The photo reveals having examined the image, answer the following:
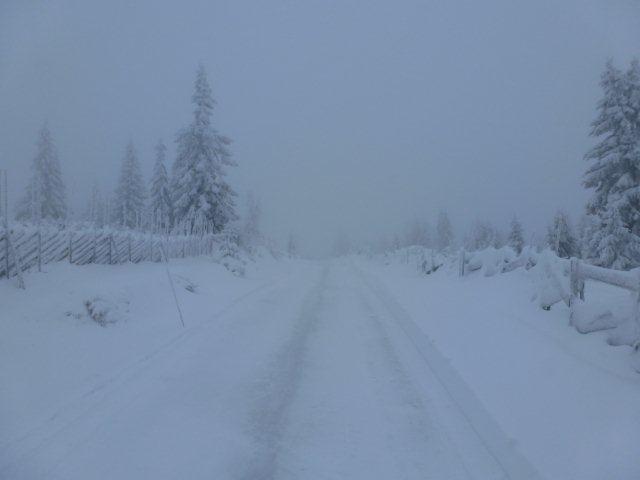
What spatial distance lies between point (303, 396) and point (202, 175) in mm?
24648

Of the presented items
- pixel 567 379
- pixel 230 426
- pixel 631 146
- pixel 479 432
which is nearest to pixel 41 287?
pixel 230 426

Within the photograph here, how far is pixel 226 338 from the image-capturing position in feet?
26.3

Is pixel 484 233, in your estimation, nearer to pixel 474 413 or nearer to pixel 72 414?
pixel 474 413

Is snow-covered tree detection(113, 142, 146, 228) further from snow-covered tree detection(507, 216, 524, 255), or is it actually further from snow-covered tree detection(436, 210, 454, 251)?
snow-covered tree detection(436, 210, 454, 251)

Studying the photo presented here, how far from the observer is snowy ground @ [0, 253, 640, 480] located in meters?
3.54

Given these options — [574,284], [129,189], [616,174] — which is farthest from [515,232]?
[574,284]

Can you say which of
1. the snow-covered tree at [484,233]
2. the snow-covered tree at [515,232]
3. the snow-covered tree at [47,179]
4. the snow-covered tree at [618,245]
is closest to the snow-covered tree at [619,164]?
the snow-covered tree at [618,245]

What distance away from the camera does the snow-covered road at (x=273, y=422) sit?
349 centimetres

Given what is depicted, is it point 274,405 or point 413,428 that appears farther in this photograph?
point 274,405

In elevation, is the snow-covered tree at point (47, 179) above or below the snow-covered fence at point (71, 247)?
above

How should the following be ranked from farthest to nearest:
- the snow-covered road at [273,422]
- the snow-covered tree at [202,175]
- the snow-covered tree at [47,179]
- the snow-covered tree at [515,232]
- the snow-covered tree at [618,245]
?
the snow-covered tree at [515,232]
the snow-covered tree at [47,179]
the snow-covered tree at [202,175]
the snow-covered tree at [618,245]
the snow-covered road at [273,422]

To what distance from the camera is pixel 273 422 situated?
4.34 meters

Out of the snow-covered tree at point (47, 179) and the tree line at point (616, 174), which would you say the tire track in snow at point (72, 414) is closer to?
the tree line at point (616, 174)

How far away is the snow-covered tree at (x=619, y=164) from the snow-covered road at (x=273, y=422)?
18072mm
